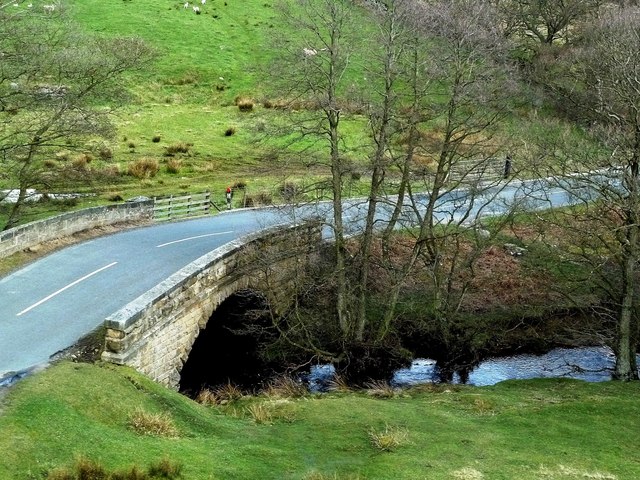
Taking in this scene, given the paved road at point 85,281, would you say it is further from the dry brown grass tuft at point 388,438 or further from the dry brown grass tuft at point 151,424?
the dry brown grass tuft at point 388,438

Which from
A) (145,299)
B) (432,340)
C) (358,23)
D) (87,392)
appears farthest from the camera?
(432,340)

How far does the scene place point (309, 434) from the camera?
566 inches

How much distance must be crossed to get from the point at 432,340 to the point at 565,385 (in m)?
6.39

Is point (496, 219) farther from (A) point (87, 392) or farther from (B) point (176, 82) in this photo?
(B) point (176, 82)

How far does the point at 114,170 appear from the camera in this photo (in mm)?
38406

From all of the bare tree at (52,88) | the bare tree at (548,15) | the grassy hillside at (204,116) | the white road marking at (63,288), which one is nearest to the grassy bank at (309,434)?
the white road marking at (63,288)

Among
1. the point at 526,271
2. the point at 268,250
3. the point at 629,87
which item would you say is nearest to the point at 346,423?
the point at 268,250

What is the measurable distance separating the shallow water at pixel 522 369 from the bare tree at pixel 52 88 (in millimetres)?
14450

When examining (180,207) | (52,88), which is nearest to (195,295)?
(180,207)

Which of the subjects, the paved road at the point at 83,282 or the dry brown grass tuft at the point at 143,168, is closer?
the paved road at the point at 83,282

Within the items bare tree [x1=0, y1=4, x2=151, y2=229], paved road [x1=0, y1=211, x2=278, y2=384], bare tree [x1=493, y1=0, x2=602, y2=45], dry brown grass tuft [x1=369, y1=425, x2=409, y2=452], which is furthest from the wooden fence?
bare tree [x1=493, y1=0, x2=602, y2=45]

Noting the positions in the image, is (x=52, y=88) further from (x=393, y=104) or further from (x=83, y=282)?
(x=393, y=104)

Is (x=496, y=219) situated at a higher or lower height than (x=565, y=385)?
higher

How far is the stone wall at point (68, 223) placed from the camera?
22.0 metres
